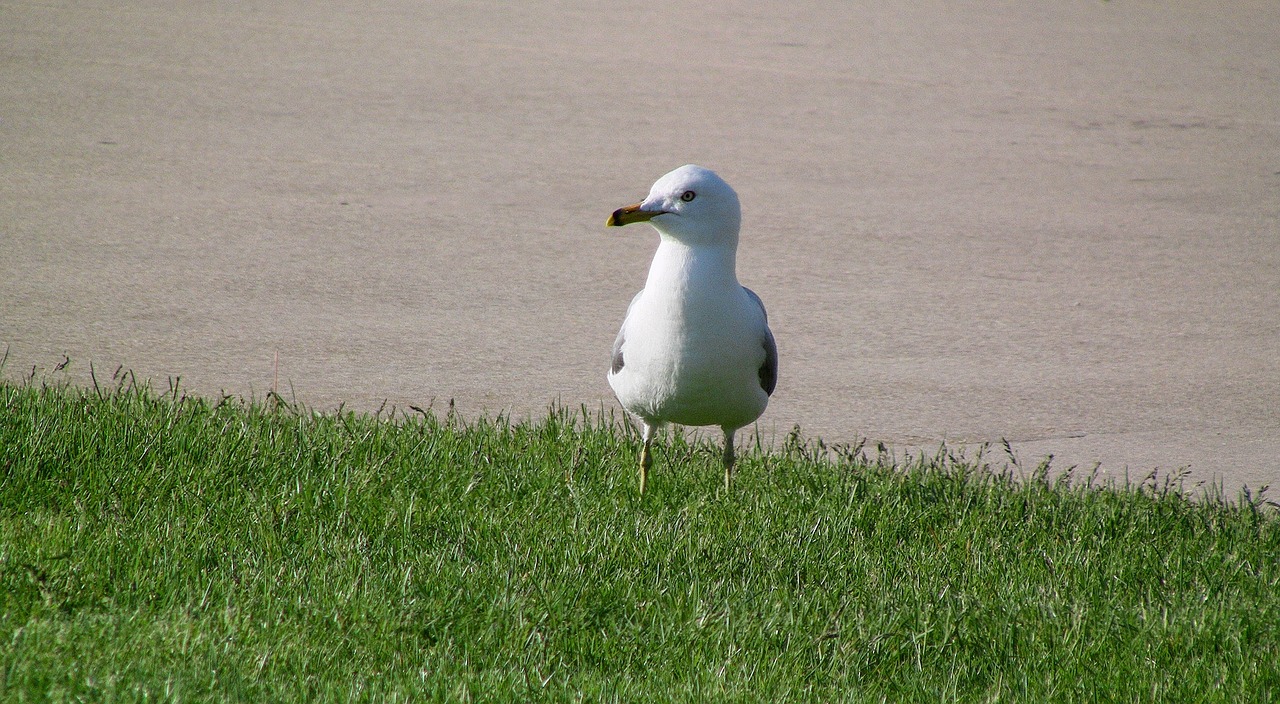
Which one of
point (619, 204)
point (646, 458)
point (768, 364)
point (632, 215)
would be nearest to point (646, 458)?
point (646, 458)

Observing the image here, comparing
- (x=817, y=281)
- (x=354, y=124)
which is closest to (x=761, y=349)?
(x=817, y=281)

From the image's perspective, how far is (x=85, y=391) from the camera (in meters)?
5.41

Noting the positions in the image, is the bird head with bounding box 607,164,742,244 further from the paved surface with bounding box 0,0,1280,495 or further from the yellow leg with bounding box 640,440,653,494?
the paved surface with bounding box 0,0,1280,495

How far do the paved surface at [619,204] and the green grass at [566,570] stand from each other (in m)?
0.81

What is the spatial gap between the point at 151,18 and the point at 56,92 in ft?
11.0

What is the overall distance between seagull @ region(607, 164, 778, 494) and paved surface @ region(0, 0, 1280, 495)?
1.31m

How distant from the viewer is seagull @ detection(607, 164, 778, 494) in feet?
14.9

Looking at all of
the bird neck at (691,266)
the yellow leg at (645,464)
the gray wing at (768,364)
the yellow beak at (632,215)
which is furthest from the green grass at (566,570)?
the yellow beak at (632,215)

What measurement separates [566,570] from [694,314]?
1023mm

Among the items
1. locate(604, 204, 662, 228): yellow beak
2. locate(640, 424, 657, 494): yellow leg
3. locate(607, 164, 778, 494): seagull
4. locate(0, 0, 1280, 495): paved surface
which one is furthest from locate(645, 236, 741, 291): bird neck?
locate(0, 0, 1280, 495): paved surface

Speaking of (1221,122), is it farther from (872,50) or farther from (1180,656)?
(1180,656)

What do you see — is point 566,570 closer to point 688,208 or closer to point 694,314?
point 694,314

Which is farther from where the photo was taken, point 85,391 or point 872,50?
point 872,50

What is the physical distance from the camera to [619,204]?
30.1ft
